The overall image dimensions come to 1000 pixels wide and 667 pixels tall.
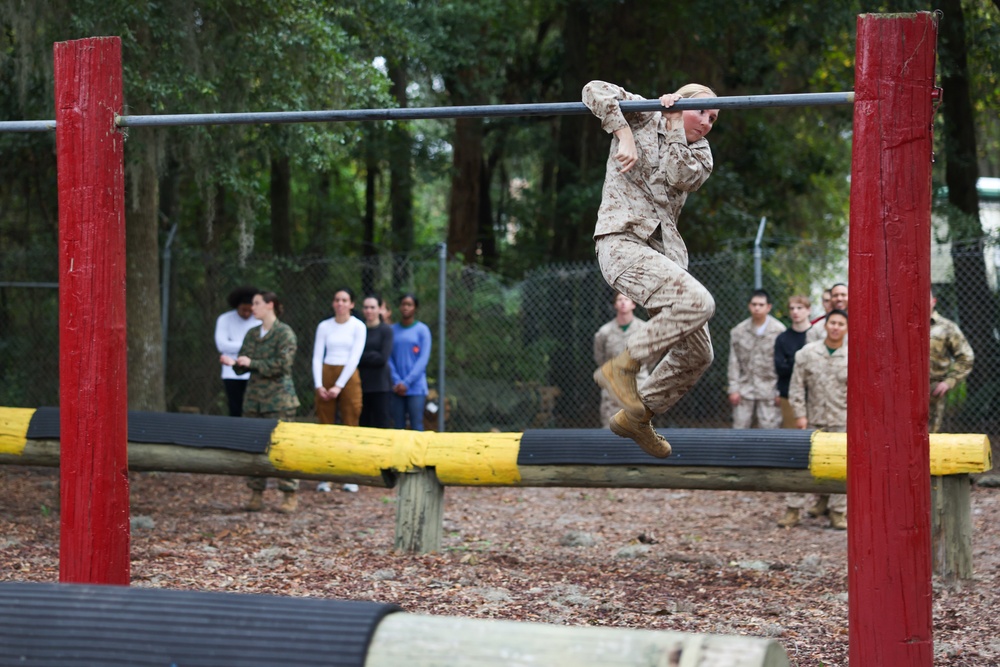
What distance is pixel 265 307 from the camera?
866 centimetres

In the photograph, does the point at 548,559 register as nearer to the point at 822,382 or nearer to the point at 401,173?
the point at 822,382

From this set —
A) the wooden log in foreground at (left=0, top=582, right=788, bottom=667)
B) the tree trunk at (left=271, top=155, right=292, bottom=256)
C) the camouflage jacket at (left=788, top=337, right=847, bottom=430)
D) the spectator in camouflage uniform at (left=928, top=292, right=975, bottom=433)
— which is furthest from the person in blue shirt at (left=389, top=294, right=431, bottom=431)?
the wooden log in foreground at (left=0, top=582, right=788, bottom=667)

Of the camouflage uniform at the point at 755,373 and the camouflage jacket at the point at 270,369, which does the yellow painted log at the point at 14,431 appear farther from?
the camouflage uniform at the point at 755,373

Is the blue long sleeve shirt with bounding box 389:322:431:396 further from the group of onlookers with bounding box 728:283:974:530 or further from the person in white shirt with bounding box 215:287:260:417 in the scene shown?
the group of onlookers with bounding box 728:283:974:530

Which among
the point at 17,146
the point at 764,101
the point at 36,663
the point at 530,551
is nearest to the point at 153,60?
the point at 17,146

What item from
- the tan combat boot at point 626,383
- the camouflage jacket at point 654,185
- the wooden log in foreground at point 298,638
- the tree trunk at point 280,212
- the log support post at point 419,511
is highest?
the tree trunk at point 280,212

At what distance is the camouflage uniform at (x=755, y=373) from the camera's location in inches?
363

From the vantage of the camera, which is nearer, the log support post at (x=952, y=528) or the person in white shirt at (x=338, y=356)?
the log support post at (x=952, y=528)

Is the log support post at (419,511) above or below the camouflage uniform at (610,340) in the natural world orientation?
below

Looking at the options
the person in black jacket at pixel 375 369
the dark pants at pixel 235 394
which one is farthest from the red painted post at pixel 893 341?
the dark pants at pixel 235 394

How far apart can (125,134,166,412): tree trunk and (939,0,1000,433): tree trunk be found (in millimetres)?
7163

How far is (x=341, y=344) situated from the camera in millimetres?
9086

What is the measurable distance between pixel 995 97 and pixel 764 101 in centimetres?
1067

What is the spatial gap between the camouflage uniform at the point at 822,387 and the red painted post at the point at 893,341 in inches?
172
